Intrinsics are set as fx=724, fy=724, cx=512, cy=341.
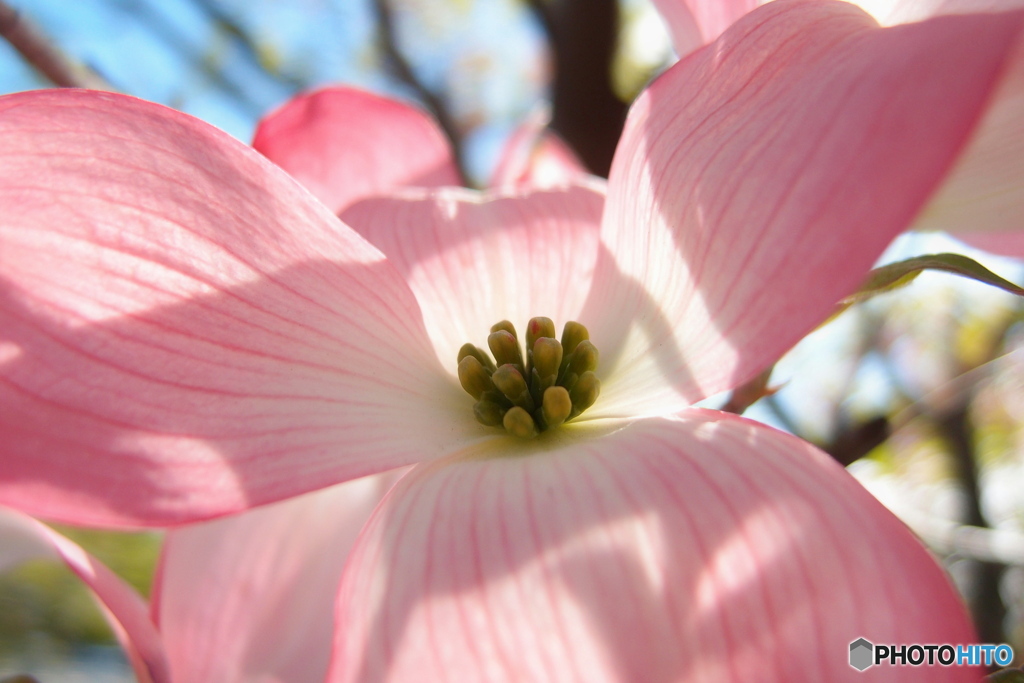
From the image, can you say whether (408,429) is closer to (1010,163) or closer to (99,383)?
(99,383)

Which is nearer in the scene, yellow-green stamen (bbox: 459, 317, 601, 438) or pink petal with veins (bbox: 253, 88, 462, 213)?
yellow-green stamen (bbox: 459, 317, 601, 438)

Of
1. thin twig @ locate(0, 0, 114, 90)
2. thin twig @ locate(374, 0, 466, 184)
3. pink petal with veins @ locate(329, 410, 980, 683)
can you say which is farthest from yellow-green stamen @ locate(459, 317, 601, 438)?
thin twig @ locate(374, 0, 466, 184)

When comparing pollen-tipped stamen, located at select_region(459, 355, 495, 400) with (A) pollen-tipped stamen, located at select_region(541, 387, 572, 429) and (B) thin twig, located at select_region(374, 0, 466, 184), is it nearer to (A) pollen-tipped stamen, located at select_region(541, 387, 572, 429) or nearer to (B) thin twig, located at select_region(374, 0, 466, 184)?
(A) pollen-tipped stamen, located at select_region(541, 387, 572, 429)

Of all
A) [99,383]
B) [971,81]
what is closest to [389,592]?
[99,383]

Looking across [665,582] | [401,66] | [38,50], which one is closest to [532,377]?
[665,582]

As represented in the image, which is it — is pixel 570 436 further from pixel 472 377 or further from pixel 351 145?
pixel 351 145

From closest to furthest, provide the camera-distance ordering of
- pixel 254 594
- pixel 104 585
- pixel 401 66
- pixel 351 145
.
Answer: pixel 104 585 → pixel 254 594 → pixel 351 145 → pixel 401 66
